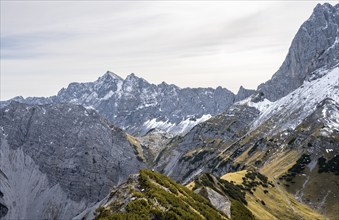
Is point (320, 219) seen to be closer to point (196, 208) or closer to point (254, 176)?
point (254, 176)

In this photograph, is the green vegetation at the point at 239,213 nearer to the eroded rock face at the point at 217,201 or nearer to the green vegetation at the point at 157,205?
the eroded rock face at the point at 217,201

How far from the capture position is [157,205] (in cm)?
4978

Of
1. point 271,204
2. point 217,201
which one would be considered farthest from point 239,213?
point 271,204

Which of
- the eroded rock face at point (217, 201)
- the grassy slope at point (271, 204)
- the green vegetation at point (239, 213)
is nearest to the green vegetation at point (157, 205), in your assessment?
the eroded rock face at point (217, 201)

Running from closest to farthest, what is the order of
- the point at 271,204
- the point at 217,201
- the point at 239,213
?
A: the point at 217,201, the point at 239,213, the point at 271,204

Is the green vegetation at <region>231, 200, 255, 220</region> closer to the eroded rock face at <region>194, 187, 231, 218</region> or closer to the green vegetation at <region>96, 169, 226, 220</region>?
the eroded rock face at <region>194, 187, 231, 218</region>

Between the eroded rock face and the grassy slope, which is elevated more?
the eroded rock face

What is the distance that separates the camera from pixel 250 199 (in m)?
135

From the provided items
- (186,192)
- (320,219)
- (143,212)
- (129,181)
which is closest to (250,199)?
(320,219)

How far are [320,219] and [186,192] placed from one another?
115386mm

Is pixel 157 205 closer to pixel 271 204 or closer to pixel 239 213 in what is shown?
pixel 239 213

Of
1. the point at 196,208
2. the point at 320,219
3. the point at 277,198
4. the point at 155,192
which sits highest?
the point at 155,192

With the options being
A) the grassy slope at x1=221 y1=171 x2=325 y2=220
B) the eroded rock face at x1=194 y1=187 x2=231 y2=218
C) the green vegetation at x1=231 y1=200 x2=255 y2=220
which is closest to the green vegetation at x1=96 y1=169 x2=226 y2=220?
the eroded rock face at x1=194 y1=187 x2=231 y2=218

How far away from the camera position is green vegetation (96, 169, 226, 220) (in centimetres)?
4731
